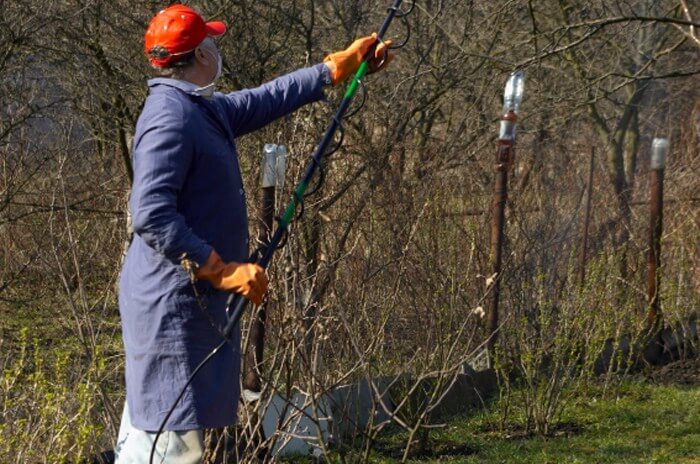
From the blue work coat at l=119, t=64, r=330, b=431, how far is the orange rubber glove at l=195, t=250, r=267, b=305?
0.04 m

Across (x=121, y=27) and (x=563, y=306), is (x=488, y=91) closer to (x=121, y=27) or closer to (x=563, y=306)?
(x=121, y=27)

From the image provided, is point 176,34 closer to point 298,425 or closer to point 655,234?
point 298,425

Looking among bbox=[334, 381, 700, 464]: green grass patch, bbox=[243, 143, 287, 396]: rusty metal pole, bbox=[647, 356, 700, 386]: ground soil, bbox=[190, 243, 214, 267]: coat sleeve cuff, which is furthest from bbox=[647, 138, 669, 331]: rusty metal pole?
bbox=[190, 243, 214, 267]: coat sleeve cuff

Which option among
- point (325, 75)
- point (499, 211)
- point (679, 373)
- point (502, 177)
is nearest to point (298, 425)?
point (325, 75)

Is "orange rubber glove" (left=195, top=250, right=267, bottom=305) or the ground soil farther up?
"orange rubber glove" (left=195, top=250, right=267, bottom=305)

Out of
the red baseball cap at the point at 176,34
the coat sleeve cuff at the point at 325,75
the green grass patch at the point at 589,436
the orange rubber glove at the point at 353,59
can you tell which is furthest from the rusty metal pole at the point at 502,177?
the red baseball cap at the point at 176,34

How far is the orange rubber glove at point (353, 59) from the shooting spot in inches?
160

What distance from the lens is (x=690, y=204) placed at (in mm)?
9555

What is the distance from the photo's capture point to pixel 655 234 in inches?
331

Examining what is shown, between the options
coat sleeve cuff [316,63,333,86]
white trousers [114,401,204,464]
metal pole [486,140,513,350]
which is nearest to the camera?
white trousers [114,401,204,464]

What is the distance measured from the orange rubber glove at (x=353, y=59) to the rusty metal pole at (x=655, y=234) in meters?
4.56

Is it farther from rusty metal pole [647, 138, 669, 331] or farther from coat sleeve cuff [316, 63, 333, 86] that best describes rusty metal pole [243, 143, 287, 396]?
rusty metal pole [647, 138, 669, 331]

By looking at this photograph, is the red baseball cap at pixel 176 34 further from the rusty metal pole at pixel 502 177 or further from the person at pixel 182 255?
the rusty metal pole at pixel 502 177

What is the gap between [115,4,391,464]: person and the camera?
3.29 meters
